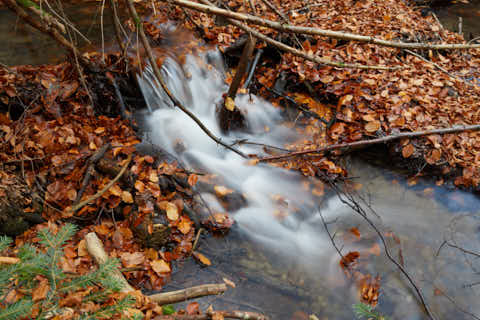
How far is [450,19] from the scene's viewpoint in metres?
8.65

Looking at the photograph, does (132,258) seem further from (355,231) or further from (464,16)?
(464,16)

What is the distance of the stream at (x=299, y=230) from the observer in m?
3.17

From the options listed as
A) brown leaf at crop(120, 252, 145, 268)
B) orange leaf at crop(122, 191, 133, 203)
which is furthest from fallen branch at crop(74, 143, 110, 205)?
brown leaf at crop(120, 252, 145, 268)

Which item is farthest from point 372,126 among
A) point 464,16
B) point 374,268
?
point 464,16

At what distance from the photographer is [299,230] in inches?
154

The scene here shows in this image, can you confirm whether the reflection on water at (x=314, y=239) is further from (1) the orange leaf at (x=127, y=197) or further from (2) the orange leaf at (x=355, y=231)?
(1) the orange leaf at (x=127, y=197)

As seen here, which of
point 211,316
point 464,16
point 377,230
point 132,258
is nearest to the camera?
point 211,316

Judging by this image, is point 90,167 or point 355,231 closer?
point 90,167

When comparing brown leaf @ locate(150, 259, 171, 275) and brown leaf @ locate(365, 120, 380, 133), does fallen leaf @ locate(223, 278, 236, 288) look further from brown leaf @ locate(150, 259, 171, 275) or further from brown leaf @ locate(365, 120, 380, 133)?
brown leaf @ locate(365, 120, 380, 133)

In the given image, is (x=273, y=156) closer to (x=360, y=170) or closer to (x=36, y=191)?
(x=360, y=170)

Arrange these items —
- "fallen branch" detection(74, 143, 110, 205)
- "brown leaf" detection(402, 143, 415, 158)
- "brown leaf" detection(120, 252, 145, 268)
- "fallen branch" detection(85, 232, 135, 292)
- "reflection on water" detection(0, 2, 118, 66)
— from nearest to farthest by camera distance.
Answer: "fallen branch" detection(85, 232, 135, 292) → "brown leaf" detection(120, 252, 145, 268) → "fallen branch" detection(74, 143, 110, 205) → "brown leaf" detection(402, 143, 415, 158) → "reflection on water" detection(0, 2, 118, 66)

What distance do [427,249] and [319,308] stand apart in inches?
66.6

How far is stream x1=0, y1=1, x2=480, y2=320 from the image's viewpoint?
3.17 metres

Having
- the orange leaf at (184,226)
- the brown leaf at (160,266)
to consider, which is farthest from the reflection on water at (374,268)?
the orange leaf at (184,226)
